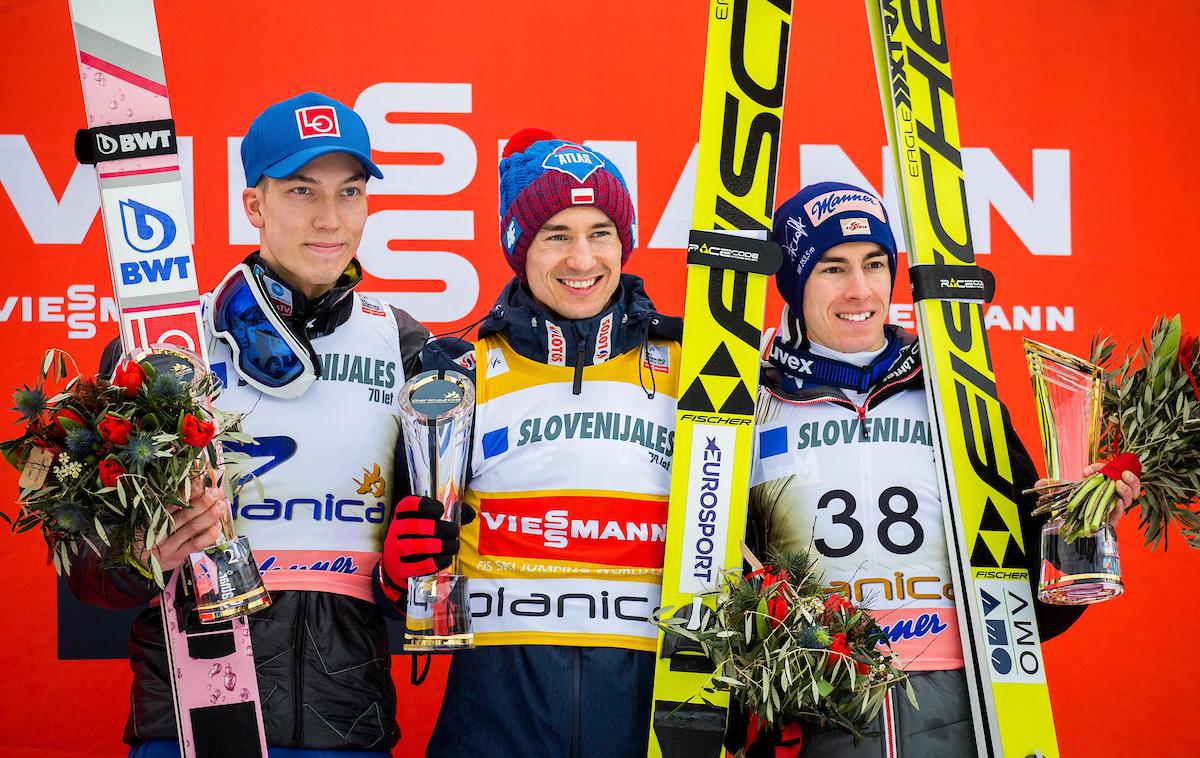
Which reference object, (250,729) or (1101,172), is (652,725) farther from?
(1101,172)

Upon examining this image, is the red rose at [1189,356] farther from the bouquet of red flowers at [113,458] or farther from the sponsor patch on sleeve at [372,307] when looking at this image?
the bouquet of red flowers at [113,458]

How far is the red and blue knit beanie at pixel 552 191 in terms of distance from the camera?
230 centimetres

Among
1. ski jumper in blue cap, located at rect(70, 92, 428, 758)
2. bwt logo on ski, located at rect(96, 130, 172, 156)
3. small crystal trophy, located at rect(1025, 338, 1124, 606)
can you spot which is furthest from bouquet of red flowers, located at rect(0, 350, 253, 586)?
small crystal trophy, located at rect(1025, 338, 1124, 606)

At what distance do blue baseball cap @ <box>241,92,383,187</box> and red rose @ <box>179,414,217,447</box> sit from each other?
659mm

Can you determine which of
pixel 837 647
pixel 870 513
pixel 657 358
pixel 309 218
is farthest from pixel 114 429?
pixel 870 513

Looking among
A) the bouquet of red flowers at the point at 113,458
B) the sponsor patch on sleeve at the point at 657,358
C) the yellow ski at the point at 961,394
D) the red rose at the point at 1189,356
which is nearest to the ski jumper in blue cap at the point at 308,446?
the bouquet of red flowers at the point at 113,458

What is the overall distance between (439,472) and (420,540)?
0.14 meters

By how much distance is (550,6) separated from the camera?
3383 mm

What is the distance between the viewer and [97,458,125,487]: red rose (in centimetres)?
186

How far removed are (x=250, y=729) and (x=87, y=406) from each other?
694 millimetres

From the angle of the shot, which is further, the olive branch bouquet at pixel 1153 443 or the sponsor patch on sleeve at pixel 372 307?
the sponsor patch on sleeve at pixel 372 307

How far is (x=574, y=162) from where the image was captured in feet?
7.61

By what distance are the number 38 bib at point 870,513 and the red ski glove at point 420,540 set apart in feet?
2.28

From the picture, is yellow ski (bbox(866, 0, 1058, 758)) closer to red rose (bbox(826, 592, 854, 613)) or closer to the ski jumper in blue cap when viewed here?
red rose (bbox(826, 592, 854, 613))
